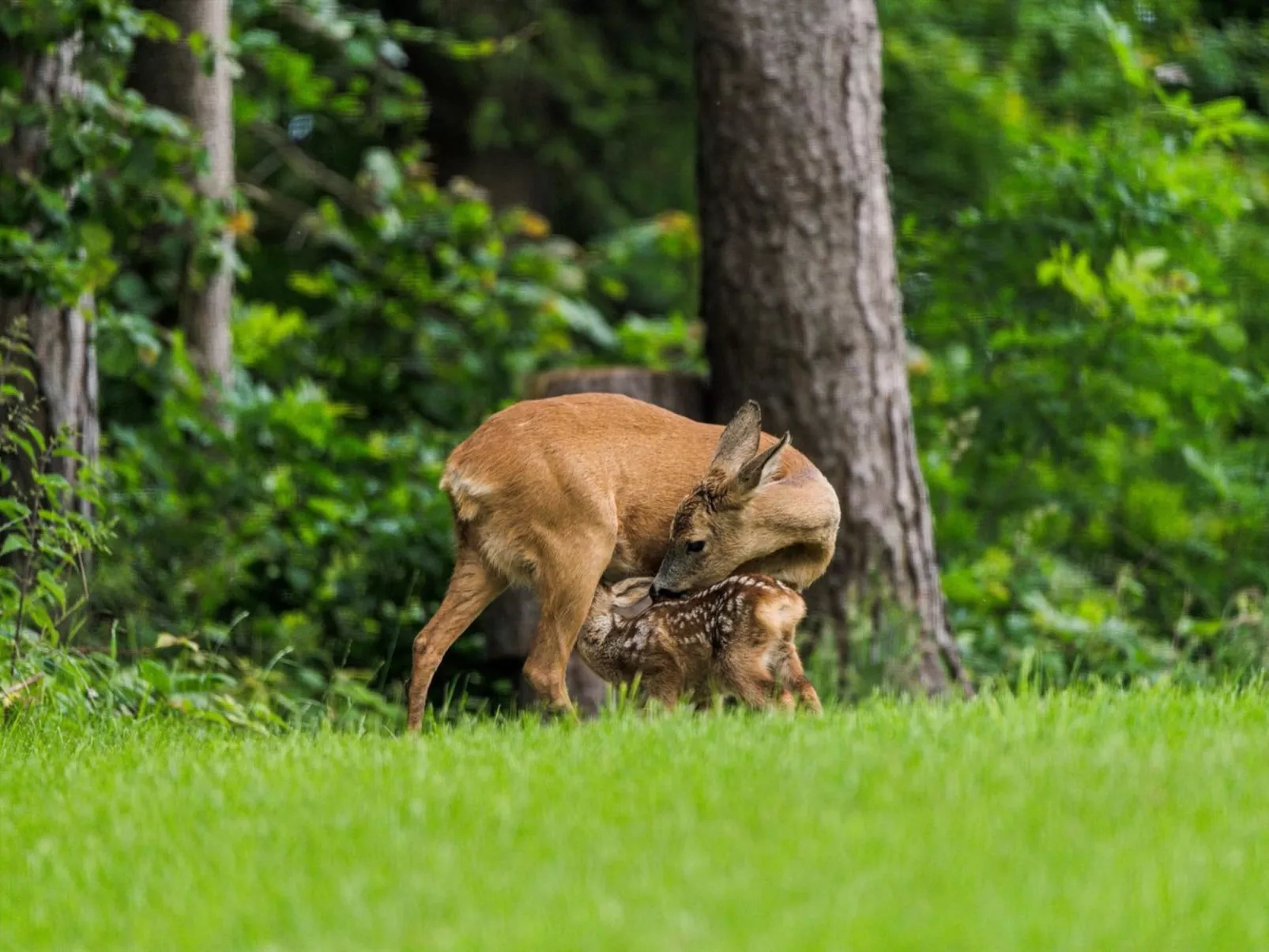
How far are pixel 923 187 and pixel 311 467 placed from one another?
8.76 m

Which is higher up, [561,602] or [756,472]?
[756,472]

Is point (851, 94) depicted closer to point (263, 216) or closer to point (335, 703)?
point (335, 703)

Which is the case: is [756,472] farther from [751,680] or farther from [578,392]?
[578,392]

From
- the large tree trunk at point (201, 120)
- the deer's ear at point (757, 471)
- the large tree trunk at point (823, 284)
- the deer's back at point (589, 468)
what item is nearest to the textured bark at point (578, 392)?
the large tree trunk at point (823, 284)

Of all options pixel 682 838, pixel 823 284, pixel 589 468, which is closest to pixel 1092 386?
pixel 823 284

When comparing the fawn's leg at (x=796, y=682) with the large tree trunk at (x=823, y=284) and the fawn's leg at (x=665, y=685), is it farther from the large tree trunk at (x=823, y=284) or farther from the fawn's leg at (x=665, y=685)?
the large tree trunk at (x=823, y=284)

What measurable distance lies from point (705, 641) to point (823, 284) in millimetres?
2177

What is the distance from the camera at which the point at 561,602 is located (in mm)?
6098

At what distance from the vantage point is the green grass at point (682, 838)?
3.54m

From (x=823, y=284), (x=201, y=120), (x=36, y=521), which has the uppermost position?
(x=201, y=120)

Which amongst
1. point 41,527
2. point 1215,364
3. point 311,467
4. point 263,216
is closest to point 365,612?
point 311,467

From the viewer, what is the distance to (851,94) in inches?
315

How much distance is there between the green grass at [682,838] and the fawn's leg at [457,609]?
86 cm

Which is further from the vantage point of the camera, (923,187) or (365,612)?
(923,187)
